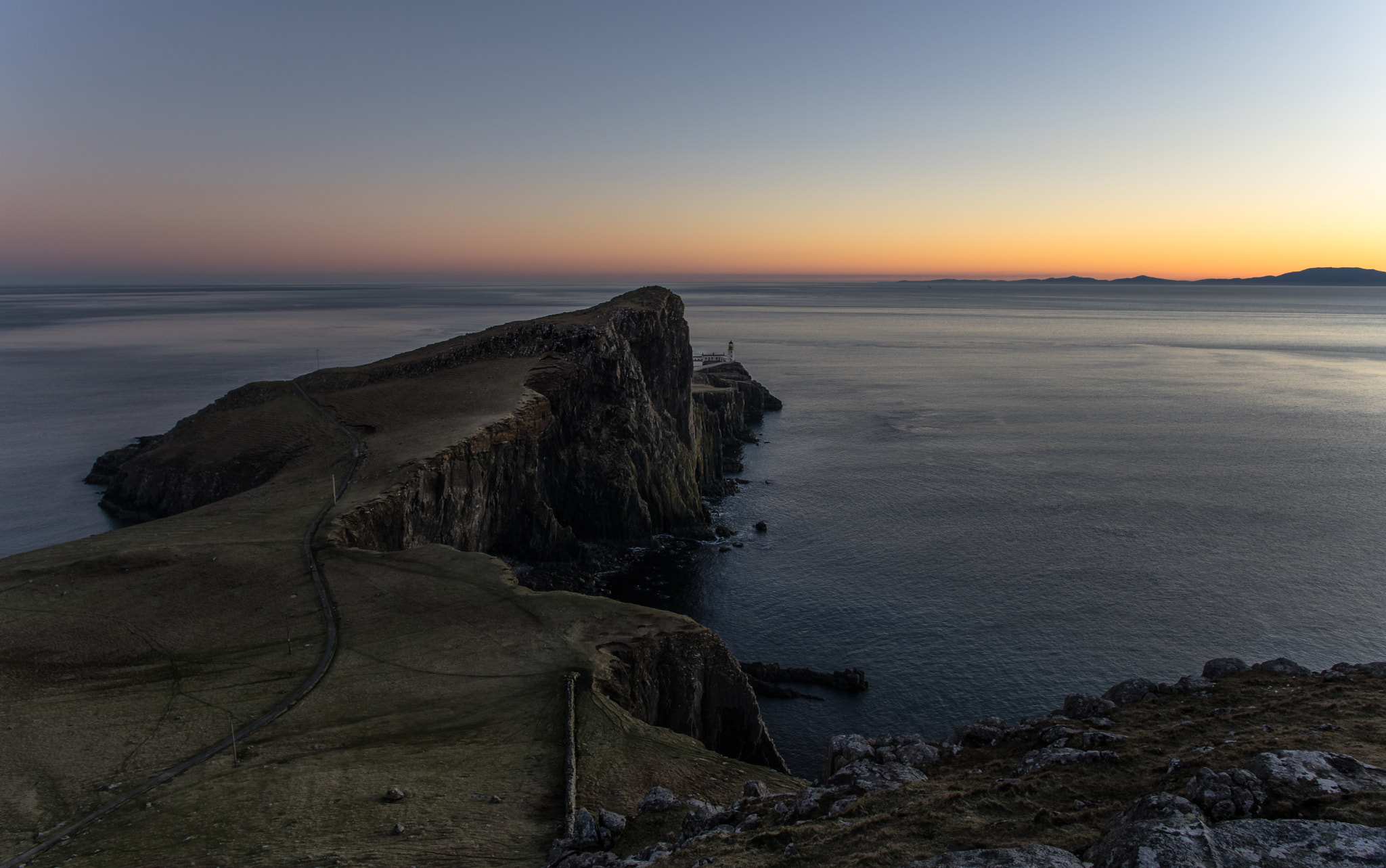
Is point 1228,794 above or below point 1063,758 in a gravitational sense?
above

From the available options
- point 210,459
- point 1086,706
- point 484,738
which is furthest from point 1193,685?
point 210,459

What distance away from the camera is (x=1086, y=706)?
31.1 metres

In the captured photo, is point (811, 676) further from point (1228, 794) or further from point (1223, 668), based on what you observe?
point (1228, 794)

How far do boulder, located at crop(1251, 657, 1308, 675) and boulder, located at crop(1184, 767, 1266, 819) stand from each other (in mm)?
20186

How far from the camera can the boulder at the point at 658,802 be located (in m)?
24.2

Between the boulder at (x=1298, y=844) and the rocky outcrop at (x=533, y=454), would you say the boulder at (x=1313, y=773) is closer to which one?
the boulder at (x=1298, y=844)

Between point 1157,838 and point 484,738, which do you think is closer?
point 1157,838

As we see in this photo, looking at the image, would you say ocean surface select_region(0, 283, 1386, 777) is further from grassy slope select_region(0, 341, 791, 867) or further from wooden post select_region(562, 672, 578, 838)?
grassy slope select_region(0, 341, 791, 867)

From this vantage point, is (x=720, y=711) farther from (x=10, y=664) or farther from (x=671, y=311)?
(x=671, y=311)

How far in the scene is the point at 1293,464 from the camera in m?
97.2

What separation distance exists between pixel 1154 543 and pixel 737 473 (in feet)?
165

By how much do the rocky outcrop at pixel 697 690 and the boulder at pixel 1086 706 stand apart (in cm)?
1428

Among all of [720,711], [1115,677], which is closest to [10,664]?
[720,711]

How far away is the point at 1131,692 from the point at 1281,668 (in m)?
7.21
